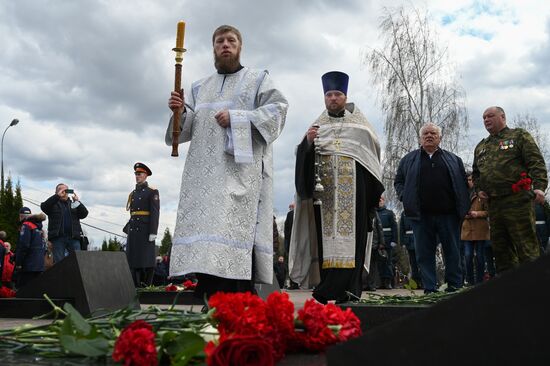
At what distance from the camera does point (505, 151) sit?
7.62 metres

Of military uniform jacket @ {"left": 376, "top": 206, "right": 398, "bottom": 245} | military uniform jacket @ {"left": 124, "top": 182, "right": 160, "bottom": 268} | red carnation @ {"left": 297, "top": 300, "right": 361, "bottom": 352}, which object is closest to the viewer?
red carnation @ {"left": 297, "top": 300, "right": 361, "bottom": 352}

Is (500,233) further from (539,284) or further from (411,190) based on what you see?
(539,284)

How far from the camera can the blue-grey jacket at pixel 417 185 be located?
7402 mm

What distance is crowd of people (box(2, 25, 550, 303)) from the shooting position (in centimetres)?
518

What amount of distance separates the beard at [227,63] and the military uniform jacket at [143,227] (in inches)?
252

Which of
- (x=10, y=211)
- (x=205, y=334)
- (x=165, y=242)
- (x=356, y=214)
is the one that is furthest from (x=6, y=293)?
(x=165, y=242)

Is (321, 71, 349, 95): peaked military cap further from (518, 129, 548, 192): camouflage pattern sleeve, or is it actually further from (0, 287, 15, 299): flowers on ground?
(0, 287, 15, 299): flowers on ground

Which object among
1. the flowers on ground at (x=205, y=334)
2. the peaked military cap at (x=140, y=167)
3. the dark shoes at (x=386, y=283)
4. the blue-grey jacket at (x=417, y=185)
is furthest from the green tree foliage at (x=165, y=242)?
the flowers on ground at (x=205, y=334)

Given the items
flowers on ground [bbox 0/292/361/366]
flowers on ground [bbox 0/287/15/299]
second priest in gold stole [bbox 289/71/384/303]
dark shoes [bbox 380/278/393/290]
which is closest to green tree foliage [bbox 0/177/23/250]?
dark shoes [bbox 380/278/393/290]

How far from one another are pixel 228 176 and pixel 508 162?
3661mm

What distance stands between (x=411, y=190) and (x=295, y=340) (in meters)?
5.21

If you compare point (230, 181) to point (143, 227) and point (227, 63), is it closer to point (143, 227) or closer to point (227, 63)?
point (227, 63)

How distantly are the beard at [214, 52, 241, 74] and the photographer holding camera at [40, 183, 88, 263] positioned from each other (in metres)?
6.99

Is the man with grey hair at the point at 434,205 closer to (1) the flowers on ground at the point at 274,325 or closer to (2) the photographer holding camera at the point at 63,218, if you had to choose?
(1) the flowers on ground at the point at 274,325
